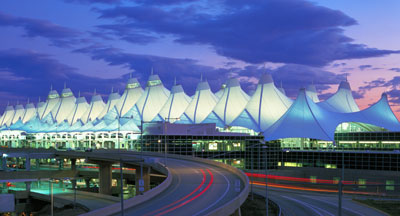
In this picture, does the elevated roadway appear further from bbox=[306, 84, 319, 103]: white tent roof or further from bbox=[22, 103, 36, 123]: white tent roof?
bbox=[22, 103, 36, 123]: white tent roof

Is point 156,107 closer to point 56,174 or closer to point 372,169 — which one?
point 56,174

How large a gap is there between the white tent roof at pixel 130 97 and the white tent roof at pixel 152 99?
7362 mm

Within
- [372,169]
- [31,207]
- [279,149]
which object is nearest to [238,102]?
[279,149]

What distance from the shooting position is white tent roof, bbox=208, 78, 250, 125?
4129 inches

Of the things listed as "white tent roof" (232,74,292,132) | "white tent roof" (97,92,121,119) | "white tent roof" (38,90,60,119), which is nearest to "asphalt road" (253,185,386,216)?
"white tent roof" (232,74,292,132)

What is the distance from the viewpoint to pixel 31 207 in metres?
71.7

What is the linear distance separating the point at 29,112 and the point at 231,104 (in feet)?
393

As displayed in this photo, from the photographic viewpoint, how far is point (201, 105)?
112562 millimetres

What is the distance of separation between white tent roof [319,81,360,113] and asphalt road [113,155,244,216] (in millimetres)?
53754

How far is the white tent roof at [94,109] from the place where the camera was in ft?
502

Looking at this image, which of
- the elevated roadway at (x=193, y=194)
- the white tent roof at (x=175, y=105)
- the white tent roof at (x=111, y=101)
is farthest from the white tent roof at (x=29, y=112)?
the elevated roadway at (x=193, y=194)

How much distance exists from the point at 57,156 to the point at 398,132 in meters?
59.2

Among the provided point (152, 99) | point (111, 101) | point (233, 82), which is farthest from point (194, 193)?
point (111, 101)

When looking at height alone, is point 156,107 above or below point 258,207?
above
